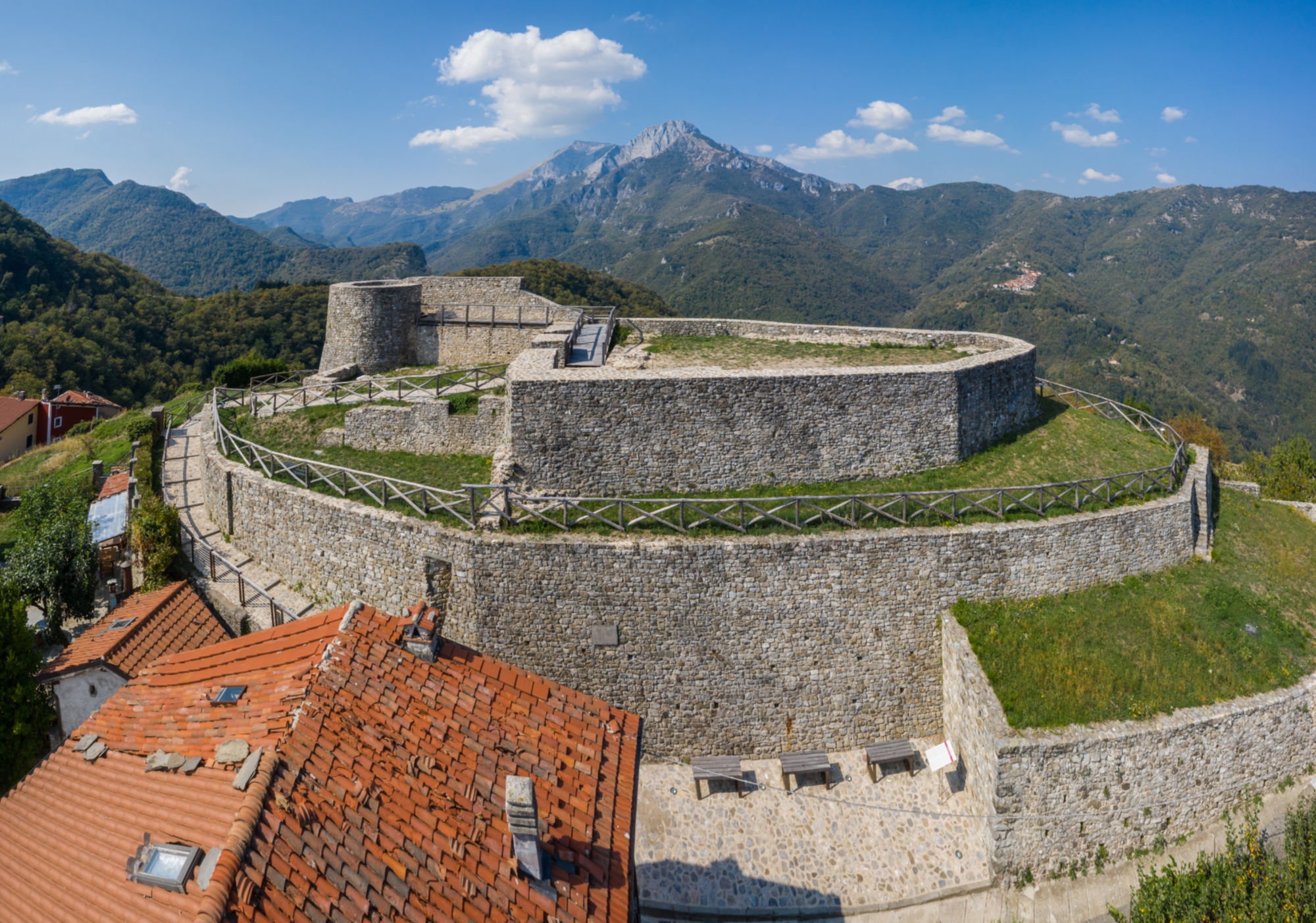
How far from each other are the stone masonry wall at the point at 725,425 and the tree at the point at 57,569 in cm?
1048

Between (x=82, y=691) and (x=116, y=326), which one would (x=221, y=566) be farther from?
(x=116, y=326)

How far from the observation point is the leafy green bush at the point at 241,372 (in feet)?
86.9

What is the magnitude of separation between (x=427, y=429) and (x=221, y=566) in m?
5.36

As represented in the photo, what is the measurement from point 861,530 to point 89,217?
644 ft

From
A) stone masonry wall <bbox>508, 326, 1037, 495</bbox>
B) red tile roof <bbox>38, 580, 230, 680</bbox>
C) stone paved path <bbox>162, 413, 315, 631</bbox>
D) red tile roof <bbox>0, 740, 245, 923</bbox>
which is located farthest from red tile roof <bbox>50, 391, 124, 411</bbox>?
red tile roof <bbox>0, 740, 245, 923</bbox>

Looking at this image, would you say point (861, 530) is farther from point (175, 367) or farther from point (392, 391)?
point (175, 367)

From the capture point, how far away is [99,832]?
5.94 m

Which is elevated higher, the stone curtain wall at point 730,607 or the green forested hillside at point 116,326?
the green forested hillside at point 116,326

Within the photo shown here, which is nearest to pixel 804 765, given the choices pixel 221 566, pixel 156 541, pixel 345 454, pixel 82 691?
pixel 82 691

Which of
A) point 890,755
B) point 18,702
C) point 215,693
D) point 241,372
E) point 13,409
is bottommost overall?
point 890,755

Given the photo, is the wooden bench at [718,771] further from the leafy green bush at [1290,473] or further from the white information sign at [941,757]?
the leafy green bush at [1290,473]

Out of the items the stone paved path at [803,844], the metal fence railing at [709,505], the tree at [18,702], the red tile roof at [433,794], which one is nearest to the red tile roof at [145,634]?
the tree at [18,702]

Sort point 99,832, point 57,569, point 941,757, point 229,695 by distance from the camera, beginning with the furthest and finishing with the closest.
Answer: point 57,569 → point 941,757 → point 229,695 → point 99,832

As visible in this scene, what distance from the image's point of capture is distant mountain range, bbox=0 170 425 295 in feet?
377
